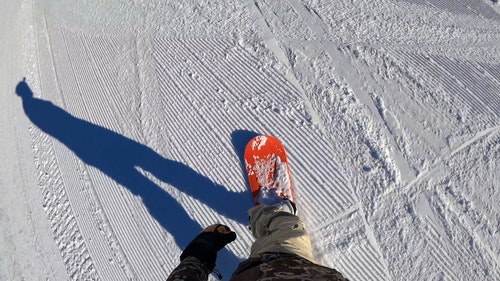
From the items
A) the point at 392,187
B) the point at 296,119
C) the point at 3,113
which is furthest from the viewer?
the point at 3,113

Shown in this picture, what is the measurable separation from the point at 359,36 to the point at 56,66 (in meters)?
1.90

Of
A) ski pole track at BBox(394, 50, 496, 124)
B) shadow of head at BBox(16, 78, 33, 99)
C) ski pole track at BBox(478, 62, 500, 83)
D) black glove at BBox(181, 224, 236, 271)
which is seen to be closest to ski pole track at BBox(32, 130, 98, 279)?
shadow of head at BBox(16, 78, 33, 99)

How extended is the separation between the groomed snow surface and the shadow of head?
53 mm

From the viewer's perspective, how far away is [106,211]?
2.22 meters

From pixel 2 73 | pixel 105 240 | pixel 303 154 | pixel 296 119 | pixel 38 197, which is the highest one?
pixel 2 73

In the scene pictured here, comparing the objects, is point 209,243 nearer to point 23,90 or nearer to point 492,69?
point 23,90

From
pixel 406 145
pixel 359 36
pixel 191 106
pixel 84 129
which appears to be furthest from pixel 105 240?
→ pixel 359 36

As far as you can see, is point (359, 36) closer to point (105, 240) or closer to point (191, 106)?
point (191, 106)

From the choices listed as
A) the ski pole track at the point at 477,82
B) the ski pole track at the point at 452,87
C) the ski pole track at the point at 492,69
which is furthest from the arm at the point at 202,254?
the ski pole track at the point at 492,69

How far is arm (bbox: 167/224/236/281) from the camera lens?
165 cm

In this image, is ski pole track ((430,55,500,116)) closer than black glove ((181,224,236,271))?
No

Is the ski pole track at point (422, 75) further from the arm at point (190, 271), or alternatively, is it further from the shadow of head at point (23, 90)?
the shadow of head at point (23, 90)

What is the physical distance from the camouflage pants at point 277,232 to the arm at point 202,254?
0.16 meters

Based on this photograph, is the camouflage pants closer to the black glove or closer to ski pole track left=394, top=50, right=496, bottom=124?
the black glove
